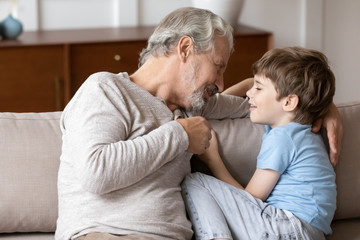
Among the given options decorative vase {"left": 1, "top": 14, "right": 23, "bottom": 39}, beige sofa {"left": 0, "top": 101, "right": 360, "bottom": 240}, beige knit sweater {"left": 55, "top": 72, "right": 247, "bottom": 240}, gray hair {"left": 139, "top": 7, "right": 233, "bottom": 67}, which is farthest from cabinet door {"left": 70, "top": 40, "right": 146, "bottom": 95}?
beige knit sweater {"left": 55, "top": 72, "right": 247, "bottom": 240}

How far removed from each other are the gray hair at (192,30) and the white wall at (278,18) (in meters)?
1.97

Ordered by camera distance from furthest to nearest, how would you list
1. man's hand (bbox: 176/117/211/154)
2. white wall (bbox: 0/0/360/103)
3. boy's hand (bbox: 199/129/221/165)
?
white wall (bbox: 0/0/360/103) < boy's hand (bbox: 199/129/221/165) < man's hand (bbox: 176/117/211/154)

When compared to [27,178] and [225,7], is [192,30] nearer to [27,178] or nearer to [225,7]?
[27,178]

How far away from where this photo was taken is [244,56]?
3.78 meters

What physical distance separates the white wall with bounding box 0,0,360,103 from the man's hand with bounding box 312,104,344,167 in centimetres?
210

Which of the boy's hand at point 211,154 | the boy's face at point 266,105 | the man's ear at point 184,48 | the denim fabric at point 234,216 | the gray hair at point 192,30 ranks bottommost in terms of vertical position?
the denim fabric at point 234,216

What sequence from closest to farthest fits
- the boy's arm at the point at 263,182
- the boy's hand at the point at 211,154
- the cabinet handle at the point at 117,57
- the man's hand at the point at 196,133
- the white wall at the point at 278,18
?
the man's hand at the point at 196,133 < the boy's arm at the point at 263,182 < the boy's hand at the point at 211,154 < the cabinet handle at the point at 117,57 < the white wall at the point at 278,18

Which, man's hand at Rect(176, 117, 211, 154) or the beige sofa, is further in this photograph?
the beige sofa

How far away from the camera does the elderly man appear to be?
1.79 metres

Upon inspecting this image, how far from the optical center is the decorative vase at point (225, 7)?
3727 millimetres

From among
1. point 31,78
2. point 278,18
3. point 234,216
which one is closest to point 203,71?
point 234,216

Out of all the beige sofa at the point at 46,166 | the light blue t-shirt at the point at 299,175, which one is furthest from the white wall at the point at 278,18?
the light blue t-shirt at the point at 299,175

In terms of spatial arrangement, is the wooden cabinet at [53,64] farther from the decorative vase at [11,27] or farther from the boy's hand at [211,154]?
the boy's hand at [211,154]

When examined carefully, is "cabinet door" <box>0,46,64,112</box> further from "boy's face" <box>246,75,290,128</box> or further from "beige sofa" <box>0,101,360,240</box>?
"boy's face" <box>246,75,290,128</box>
